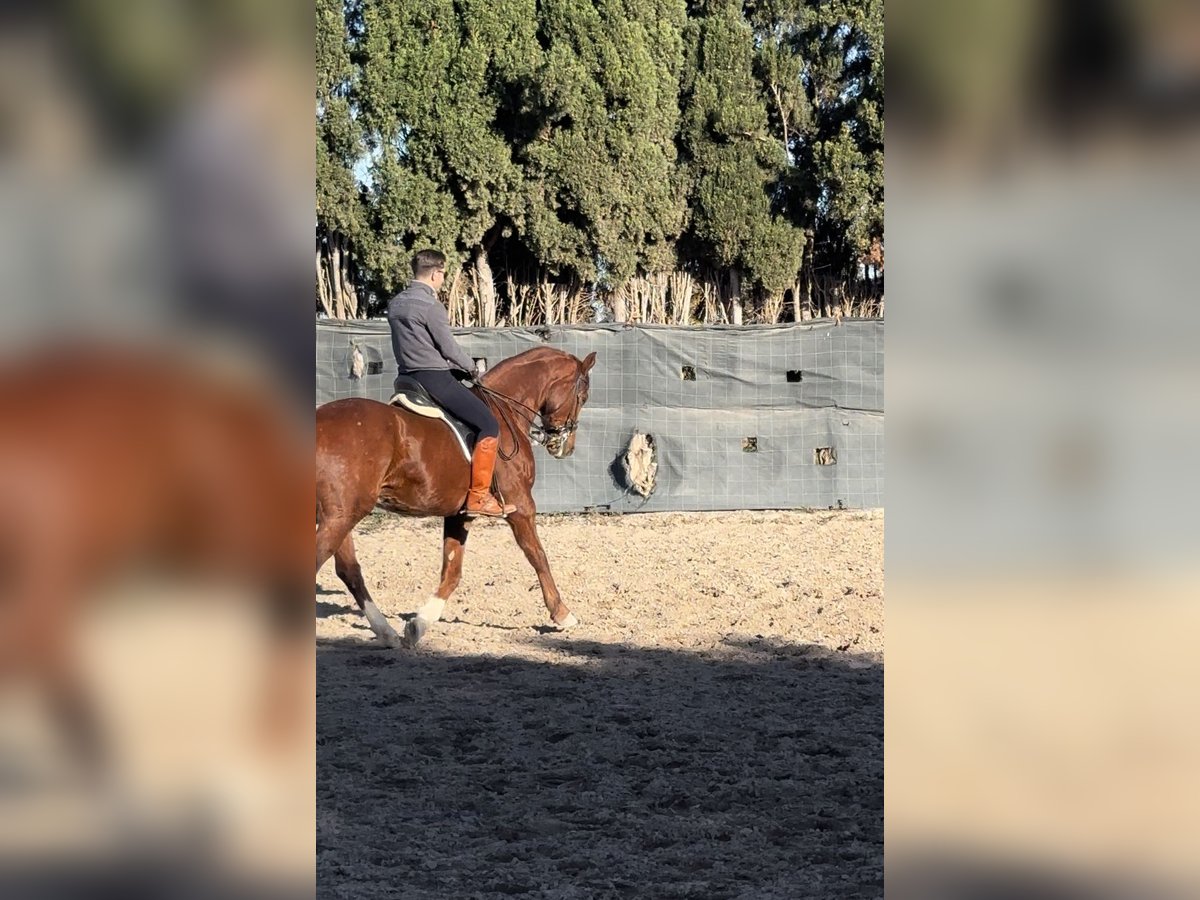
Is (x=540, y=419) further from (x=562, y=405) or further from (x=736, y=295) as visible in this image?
(x=736, y=295)

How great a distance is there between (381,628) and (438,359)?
1.65 metres

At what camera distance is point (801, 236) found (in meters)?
24.3

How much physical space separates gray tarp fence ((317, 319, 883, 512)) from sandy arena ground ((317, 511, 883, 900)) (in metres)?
3.78

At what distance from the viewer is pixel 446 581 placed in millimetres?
8141

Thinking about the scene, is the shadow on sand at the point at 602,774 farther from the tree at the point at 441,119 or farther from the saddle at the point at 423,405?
the tree at the point at 441,119

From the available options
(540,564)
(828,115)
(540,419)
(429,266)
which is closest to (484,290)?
(828,115)

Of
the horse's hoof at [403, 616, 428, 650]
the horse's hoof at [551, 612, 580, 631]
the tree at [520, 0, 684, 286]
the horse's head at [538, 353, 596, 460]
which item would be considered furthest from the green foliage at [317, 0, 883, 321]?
the horse's hoof at [403, 616, 428, 650]

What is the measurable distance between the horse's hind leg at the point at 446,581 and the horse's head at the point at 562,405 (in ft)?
2.84

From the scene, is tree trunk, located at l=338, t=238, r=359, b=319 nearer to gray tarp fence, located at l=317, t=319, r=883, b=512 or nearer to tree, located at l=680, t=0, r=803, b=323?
tree, located at l=680, t=0, r=803, b=323

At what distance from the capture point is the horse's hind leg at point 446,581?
7625 millimetres
